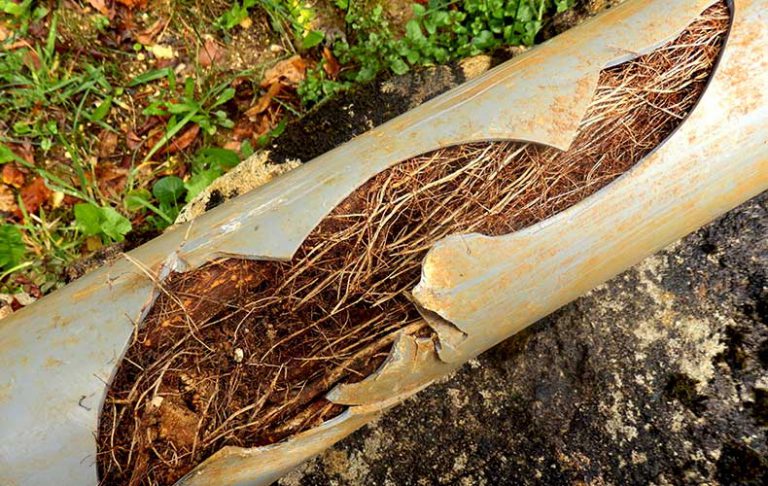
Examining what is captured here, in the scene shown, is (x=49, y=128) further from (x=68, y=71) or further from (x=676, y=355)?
(x=676, y=355)

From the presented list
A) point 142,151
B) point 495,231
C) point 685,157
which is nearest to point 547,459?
point 495,231

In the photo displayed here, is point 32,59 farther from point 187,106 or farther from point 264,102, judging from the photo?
point 264,102

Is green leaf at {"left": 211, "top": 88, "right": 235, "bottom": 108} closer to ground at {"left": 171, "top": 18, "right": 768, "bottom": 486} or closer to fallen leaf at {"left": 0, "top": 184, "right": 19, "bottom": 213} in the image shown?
fallen leaf at {"left": 0, "top": 184, "right": 19, "bottom": 213}

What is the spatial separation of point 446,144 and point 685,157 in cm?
50

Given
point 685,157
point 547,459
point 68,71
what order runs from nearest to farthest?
1. point 685,157
2. point 547,459
3. point 68,71

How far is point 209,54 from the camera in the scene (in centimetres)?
239

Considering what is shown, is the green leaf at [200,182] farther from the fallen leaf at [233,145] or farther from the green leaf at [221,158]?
the fallen leaf at [233,145]

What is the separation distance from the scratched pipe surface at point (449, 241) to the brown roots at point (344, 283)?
1.7 inches

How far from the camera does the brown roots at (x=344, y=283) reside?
1377mm

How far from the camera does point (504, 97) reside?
4.67 ft

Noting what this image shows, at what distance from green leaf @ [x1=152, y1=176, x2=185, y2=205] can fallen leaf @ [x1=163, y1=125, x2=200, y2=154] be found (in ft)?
0.48

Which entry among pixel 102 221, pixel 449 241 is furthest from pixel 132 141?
pixel 449 241

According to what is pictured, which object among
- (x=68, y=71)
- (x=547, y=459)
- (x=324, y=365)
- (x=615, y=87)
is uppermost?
(x=68, y=71)

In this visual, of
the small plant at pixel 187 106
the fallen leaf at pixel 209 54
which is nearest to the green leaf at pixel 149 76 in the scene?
the small plant at pixel 187 106
